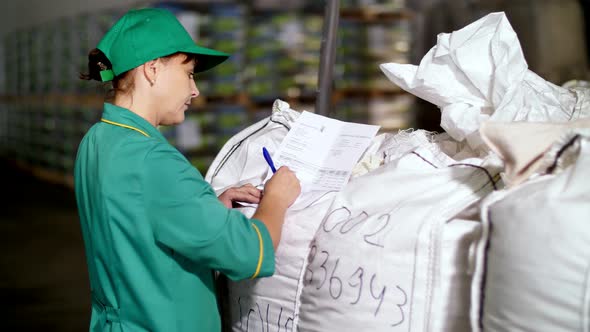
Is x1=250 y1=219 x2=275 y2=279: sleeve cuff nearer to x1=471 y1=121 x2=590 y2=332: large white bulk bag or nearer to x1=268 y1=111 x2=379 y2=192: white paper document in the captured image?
x1=268 y1=111 x2=379 y2=192: white paper document

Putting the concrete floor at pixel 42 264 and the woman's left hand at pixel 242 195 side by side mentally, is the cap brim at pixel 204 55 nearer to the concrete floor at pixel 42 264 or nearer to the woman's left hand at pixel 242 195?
the woman's left hand at pixel 242 195

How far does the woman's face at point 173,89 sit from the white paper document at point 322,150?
0.87ft

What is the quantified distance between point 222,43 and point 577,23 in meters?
2.33

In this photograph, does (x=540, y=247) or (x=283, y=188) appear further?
(x=283, y=188)

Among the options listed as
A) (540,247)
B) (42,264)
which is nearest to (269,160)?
(540,247)

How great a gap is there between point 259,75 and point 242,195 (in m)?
3.55

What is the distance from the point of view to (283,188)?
1373mm

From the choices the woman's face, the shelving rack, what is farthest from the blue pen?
the shelving rack

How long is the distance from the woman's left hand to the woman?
9 centimetres

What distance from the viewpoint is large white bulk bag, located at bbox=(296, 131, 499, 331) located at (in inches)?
44.4

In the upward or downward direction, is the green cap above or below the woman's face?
above

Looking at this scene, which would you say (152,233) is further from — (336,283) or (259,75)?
(259,75)

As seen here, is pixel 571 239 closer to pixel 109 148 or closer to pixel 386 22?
pixel 109 148

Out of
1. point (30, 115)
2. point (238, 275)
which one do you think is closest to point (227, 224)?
point (238, 275)
